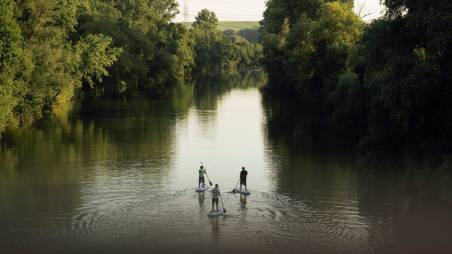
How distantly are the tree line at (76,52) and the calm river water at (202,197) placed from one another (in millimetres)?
5980

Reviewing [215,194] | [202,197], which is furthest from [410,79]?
[202,197]

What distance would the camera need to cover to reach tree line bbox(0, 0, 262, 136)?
58.2 m

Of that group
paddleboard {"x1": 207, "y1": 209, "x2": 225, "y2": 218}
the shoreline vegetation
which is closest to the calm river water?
paddleboard {"x1": 207, "y1": 209, "x2": 225, "y2": 218}

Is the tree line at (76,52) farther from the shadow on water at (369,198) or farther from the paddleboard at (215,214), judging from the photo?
the paddleboard at (215,214)

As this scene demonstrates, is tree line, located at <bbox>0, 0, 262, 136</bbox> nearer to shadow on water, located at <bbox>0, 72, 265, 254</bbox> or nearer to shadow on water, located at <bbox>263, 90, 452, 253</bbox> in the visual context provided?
shadow on water, located at <bbox>0, 72, 265, 254</bbox>

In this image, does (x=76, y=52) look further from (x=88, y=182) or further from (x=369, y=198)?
(x=369, y=198)

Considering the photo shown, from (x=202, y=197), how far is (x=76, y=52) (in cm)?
5304

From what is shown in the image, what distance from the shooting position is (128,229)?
28.2 metres

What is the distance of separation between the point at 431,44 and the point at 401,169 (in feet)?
29.0

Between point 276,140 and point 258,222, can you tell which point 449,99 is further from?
point 276,140

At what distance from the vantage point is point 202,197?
34.5 m

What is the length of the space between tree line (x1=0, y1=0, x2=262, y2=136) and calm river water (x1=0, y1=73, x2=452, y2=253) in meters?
5.98

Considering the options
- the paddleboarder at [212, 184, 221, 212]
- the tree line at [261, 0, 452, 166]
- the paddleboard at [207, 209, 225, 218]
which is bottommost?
the paddleboard at [207, 209, 225, 218]

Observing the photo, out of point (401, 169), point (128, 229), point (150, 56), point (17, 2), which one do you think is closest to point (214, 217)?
point (128, 229)
